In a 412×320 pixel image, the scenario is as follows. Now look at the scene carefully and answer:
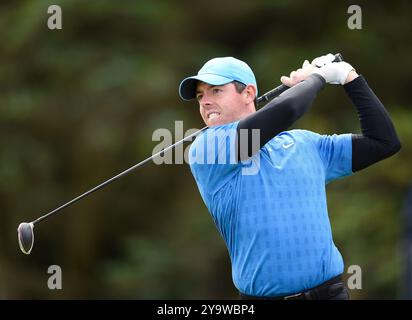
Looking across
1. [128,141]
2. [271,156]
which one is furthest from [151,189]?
[271,156]

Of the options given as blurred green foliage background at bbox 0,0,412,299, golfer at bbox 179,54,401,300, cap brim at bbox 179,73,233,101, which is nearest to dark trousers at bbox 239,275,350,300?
golfer at bbox 179,54,401,300

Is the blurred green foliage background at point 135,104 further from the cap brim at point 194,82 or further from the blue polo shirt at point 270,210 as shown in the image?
the blue polo shirt at point 270,210

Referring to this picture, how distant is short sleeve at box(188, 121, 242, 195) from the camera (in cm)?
385

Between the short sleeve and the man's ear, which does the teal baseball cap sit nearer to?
the man's ear

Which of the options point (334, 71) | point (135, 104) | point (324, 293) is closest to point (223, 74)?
point (334, 71)

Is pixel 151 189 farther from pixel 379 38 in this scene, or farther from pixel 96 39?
pixel 379 38

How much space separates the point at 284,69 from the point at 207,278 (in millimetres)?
3001

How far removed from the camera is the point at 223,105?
4.01 m

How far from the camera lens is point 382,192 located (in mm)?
11156

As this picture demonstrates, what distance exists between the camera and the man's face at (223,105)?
400 cm

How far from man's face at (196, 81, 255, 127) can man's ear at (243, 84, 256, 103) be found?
12mm

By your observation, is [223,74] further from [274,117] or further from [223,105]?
[274,117]

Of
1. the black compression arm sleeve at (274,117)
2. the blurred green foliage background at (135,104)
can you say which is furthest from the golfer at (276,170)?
the blurred green foliage background at (135,104)

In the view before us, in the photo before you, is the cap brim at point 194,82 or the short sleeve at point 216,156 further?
the cap brim at point 194,82
